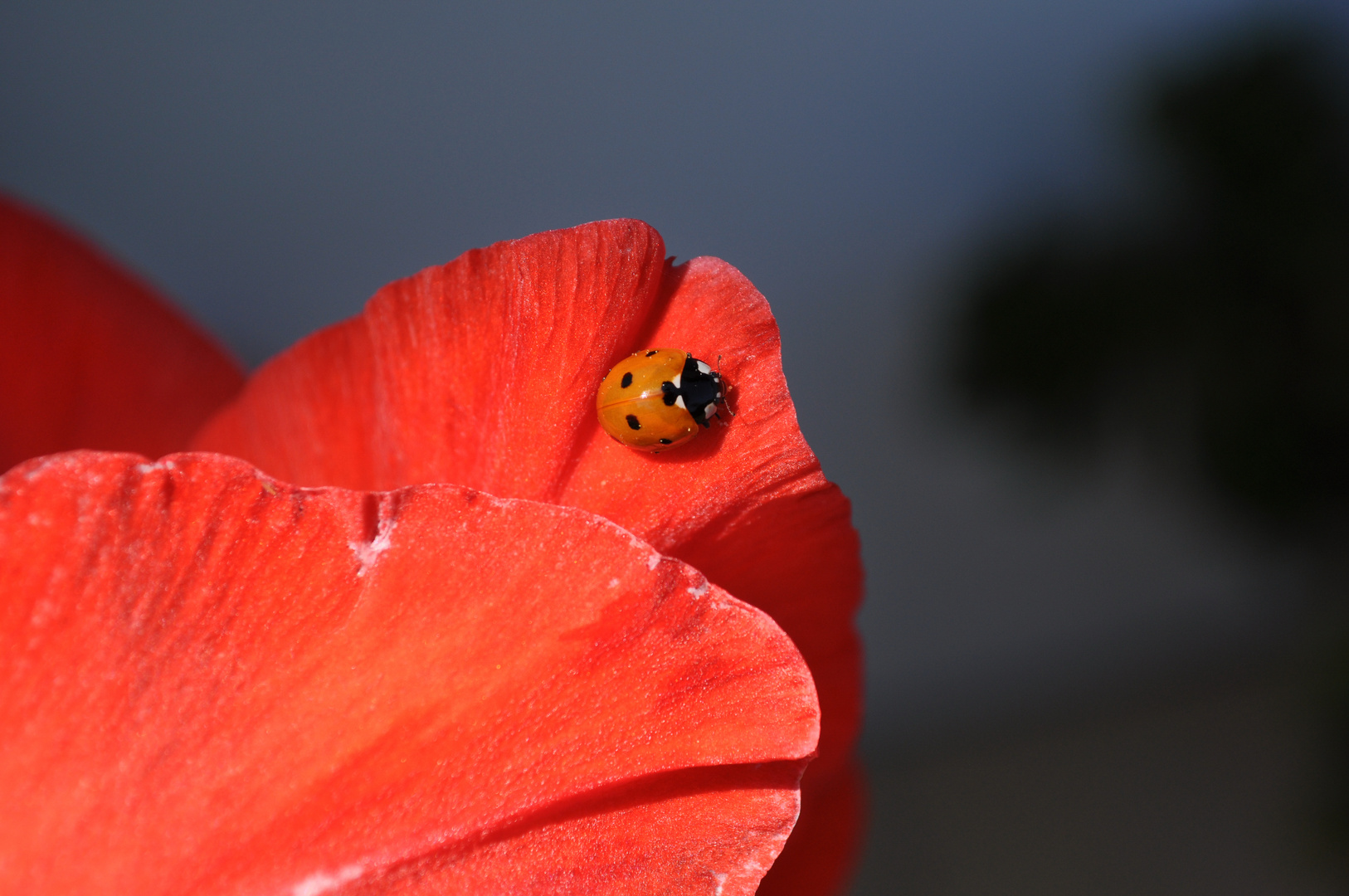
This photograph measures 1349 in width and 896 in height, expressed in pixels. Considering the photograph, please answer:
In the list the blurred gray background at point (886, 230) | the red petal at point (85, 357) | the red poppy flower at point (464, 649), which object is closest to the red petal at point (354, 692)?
the red poppy flower at point (464, 649)

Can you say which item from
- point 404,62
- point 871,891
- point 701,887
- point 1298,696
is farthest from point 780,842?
point 1298,696

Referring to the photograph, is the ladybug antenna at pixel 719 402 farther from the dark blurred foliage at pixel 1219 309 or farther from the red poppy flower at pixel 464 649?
the dark blurred foliage at pixel 1219 309

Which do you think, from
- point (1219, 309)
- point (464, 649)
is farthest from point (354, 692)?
point (1219, 309)

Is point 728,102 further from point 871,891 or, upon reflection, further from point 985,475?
point 871,891

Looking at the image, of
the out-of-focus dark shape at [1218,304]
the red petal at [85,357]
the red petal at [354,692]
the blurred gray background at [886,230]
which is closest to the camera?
the red petal at [354,692]

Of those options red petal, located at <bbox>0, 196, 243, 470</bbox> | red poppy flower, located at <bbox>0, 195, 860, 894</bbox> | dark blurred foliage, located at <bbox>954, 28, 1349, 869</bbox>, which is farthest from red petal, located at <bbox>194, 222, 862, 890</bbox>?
dark blurred foliage, located at <bbox>954, 28, 1349, 869</bbox>

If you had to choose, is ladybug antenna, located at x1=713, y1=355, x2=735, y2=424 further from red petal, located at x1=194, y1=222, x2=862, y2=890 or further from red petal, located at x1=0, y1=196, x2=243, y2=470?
red petal, located at x1=0, y1=196, x2=243, y2=470
